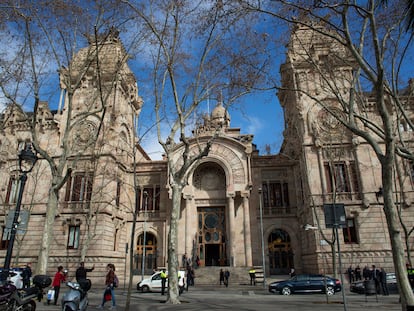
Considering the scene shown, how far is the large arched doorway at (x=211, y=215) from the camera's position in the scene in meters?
32.0

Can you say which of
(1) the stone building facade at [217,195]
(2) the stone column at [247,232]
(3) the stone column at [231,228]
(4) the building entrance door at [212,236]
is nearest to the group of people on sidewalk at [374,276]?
(1) the stone building facade at [217,195]

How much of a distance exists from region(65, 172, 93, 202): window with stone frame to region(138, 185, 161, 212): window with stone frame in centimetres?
619

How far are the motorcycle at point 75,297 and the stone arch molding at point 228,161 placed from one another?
79.2 feet

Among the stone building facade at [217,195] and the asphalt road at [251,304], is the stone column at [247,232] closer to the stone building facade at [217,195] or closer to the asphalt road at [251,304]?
the stone building facade at [217,195]

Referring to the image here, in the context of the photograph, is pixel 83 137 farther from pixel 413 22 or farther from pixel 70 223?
pixel 413 22

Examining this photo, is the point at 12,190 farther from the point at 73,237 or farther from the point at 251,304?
the point at 251,304

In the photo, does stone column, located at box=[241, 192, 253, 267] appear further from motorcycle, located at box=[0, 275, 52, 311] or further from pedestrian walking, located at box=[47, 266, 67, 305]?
motorcycle, located at box=[0, 275, 52, 311]

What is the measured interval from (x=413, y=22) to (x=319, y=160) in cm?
2182

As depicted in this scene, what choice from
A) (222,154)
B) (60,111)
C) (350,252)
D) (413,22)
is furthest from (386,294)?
(60,111)

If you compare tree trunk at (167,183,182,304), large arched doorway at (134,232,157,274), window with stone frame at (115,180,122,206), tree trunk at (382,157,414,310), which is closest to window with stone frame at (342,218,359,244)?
tree trunk at (167,183,182,304)

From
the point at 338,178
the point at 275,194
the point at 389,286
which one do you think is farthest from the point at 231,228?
the point at 389,286

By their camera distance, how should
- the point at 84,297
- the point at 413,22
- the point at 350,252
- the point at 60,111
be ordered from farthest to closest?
the point at 60,111, the point at 350,252, the point at 84,297, the point at 413,22

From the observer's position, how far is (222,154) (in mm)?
32844

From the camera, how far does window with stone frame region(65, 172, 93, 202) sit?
30.0 metres
